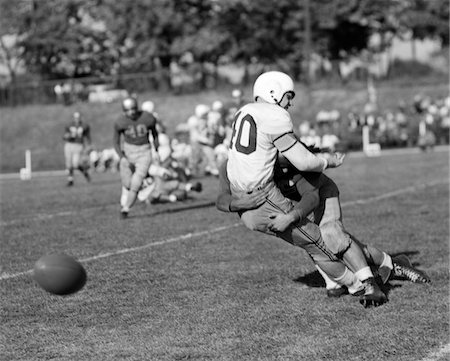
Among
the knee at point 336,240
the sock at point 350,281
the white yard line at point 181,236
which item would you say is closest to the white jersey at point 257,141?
the knee at point 336,240

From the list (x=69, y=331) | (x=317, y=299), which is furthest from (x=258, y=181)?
(x=69, y=331)

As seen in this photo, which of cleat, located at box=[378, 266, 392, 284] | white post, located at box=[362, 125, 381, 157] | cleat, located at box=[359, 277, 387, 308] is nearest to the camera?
cleat, located at box=[359, 277, 387, 308]

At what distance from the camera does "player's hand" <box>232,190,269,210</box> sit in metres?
6.23

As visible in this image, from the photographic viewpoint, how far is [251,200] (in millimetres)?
6234

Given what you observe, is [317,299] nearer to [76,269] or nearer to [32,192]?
[76,269]

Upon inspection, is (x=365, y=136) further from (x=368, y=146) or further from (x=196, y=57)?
(x=196, y=57)

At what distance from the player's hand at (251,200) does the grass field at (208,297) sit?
0.74 m

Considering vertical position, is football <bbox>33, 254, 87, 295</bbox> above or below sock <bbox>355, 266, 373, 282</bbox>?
above

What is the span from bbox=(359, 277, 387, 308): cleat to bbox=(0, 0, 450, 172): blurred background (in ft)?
101

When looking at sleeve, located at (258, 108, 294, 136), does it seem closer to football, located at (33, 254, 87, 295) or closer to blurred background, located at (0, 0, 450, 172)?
football, located at (33, 254, 87, 295)

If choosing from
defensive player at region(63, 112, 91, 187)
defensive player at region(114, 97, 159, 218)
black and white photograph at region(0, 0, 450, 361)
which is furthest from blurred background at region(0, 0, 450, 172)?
defensive player at region(114, 97, 159, 218)

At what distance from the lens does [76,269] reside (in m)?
5.57

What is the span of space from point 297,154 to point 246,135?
0.40 meters

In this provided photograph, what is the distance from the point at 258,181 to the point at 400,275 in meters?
1.62
